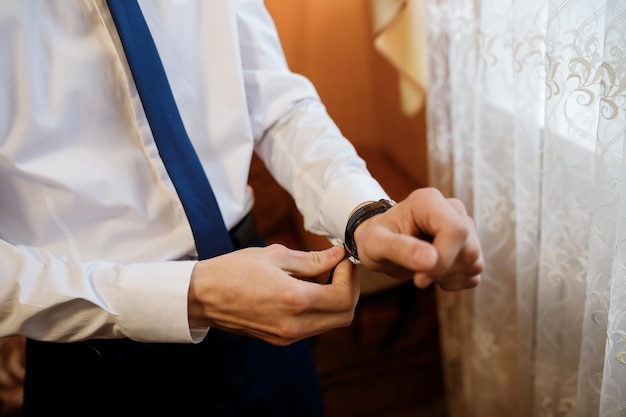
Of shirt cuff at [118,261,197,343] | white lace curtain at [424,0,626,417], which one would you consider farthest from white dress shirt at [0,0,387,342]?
white lace curtain at [424,0,626,417]

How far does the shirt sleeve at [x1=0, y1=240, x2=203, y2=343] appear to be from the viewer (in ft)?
2.18

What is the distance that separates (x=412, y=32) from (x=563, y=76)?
0.73 m

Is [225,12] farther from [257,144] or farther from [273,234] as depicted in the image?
[273,234]

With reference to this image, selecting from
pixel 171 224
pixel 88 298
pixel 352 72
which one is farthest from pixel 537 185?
pixel 352 72

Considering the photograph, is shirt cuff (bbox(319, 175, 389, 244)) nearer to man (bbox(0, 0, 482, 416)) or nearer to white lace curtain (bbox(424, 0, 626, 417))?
man (bbox(0, 0, 482, 416))

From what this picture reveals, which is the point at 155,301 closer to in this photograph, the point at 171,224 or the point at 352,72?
the point at 171,224

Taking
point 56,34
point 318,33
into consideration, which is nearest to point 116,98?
point 56,34

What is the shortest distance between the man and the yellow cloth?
639 millimetres

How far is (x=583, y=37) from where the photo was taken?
30.0 inches

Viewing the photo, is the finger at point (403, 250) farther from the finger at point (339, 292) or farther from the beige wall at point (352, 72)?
the beige wall at point (352, 72)

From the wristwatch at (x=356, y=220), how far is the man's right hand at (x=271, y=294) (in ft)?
0.08

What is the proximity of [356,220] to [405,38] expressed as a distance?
0.93m

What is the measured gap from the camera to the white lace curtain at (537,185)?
752 millimetres

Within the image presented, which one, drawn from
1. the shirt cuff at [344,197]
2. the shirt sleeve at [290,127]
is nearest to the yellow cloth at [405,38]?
the shirt sleeve at [290,127]
